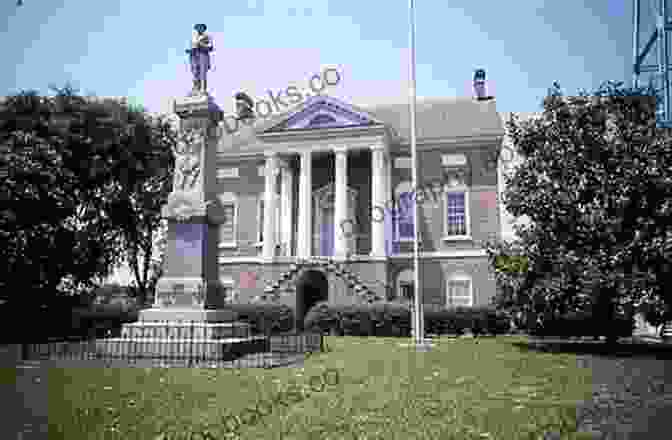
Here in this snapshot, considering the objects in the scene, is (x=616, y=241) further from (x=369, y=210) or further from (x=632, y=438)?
(x=369, y=210)

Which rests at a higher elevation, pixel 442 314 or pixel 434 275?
pixel 434 275

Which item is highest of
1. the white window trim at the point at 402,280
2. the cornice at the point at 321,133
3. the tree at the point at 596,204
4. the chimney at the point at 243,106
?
the chimney at the point at 243,106

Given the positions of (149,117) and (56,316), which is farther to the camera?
(149,117)

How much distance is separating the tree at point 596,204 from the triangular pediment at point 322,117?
13488mm

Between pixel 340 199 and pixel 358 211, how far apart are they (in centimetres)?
236

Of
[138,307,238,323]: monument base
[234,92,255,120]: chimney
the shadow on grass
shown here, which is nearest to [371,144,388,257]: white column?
the shadow on grass

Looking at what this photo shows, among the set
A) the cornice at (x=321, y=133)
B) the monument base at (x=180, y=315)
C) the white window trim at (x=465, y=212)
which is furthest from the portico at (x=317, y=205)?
the monument base at (x=180, y=315)

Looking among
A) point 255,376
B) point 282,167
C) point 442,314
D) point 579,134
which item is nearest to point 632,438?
point 255,376

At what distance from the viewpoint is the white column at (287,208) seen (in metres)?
30.9

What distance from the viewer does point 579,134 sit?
55.4ft

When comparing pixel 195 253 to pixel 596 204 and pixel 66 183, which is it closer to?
pixel 596 204

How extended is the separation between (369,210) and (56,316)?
697 inches

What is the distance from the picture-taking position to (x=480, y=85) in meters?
36.0

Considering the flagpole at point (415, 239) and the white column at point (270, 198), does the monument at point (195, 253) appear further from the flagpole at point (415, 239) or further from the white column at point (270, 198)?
the white column at point (270, 198)
